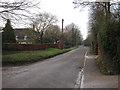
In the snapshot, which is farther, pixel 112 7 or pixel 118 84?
pixel 112 7

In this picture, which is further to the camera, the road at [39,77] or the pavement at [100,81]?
the road at [39,77]

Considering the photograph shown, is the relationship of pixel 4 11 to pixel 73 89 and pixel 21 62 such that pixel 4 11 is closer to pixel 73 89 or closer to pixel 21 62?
pixel 21 62

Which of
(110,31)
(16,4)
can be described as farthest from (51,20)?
(110,31)

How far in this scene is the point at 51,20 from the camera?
38.4m

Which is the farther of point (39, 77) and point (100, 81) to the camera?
point (39, 77)

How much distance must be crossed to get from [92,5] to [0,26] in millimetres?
11320

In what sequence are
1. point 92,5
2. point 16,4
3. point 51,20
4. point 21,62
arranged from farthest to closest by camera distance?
point 51,20 < point 92,5 < point 21,62 < point 16,4

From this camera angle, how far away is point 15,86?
18.3 ft

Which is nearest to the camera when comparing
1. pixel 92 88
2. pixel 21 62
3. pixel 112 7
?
pixel 92 88

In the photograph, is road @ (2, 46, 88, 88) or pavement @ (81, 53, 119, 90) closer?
pavement @ (81, 53, 119, 90)

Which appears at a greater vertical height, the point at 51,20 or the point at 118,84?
the point at 51,20

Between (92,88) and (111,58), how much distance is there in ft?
10.4

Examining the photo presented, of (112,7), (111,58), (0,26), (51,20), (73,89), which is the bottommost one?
(73,89)

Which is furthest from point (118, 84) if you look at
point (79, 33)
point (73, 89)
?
point (79, 33)
